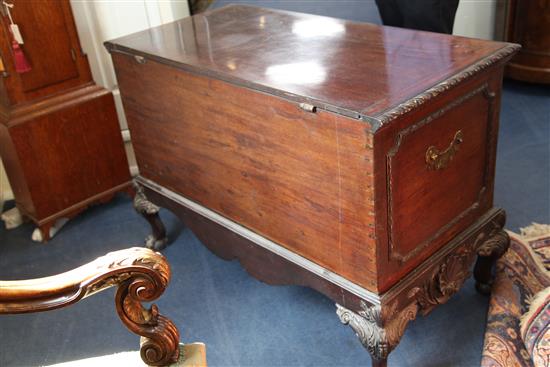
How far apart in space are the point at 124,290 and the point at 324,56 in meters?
0.86

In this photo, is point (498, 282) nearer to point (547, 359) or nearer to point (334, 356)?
point (547, 359)

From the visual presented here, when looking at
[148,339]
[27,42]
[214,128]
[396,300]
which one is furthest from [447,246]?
[27,42]

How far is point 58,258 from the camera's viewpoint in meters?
2.43

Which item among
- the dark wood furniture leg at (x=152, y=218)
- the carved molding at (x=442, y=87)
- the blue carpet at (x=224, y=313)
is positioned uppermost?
the carved molding at (x=442, y=87)

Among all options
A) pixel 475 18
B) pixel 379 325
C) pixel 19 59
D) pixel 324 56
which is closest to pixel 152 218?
pixel 19 59

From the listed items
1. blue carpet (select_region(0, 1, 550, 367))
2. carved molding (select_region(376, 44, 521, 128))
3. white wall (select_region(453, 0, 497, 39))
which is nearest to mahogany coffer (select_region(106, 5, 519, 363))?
carved molding (select_region(376, 44, 521, 128))

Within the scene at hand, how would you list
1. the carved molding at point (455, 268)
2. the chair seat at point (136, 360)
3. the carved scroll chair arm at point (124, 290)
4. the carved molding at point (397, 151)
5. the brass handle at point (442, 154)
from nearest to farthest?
the carved scroll chair arm at point (124, 290)
the chair seat at point (136, 360)
the carved molding at point (397, 151)
the brass handle at point (442, 154)
the carved molding at point (455, 268)

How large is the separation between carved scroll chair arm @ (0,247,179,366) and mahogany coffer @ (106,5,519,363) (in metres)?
0.50

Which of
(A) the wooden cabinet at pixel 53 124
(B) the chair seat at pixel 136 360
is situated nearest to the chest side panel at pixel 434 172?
(B) the chair seat at pixel 136 360

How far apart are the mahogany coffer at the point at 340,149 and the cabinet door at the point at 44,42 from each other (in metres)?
0.45

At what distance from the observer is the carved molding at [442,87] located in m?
1.31

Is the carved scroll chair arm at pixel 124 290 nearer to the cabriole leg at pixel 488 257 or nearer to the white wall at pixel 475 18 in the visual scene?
the cabriole leg at pixel 488 257

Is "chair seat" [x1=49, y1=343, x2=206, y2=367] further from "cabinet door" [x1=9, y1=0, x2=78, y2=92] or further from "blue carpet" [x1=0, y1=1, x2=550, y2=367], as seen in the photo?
"cabinet door" [x1=9, y1=0, x2=78, y2=92]

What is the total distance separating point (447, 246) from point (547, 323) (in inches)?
12.9
